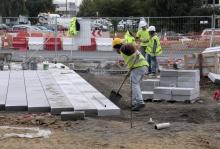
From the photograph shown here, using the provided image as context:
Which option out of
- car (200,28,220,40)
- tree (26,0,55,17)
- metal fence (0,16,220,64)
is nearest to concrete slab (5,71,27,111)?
metal fence (0,16,220,64)

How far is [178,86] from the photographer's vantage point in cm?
1484

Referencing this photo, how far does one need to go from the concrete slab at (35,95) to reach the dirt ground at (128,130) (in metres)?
0.36

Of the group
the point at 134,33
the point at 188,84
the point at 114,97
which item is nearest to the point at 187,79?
the point at 188,84

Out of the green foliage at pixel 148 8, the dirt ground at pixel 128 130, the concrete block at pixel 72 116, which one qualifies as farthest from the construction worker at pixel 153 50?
the green foliage at pixel 148 8

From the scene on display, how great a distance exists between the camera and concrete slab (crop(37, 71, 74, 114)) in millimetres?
10984

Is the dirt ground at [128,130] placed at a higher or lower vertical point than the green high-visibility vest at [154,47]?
lower

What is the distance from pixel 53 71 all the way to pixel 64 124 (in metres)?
8.37

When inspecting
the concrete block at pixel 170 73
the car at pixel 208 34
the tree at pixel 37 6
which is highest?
the tree at pixel 37 6

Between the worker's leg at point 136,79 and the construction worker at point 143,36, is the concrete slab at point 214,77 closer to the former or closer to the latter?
the construction worker at point 143,36

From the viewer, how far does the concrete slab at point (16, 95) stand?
11305 mm

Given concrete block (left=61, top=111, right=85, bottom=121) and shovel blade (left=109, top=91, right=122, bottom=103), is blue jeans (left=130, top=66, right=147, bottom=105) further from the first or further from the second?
concrete block (left=61, top=111, right=85, bottom=121)

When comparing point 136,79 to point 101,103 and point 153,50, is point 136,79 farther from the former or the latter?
point 153,50

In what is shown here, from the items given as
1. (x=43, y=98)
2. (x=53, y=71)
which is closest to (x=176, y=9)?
(x=53, y=71)

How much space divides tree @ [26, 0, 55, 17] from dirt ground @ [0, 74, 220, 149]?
8942 cm
